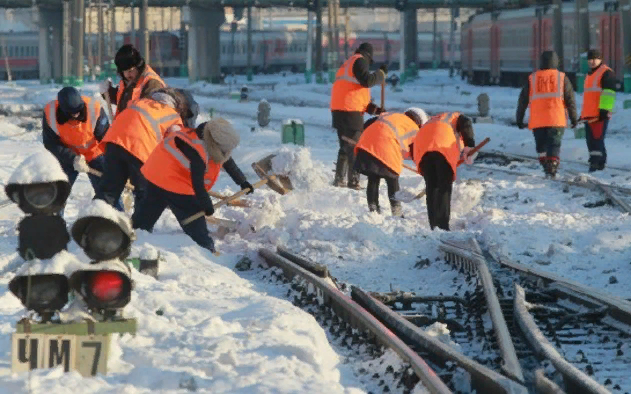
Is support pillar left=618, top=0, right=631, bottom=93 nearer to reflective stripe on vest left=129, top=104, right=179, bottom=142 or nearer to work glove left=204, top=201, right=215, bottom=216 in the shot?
reflective stripe on vest left=129, top=104, right=179, bottom=142

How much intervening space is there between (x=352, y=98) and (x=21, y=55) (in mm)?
79213

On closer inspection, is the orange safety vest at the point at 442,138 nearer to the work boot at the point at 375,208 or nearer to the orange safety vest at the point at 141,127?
the work boot at the point at 375,208

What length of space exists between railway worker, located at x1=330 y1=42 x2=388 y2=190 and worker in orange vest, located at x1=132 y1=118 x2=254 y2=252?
5395 mm

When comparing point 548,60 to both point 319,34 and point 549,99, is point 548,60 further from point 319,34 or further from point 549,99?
point 319,34

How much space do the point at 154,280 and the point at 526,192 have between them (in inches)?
340

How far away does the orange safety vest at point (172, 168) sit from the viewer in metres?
10.6

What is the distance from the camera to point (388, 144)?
14172 mm

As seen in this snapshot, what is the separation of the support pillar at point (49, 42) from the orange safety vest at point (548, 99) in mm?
61000

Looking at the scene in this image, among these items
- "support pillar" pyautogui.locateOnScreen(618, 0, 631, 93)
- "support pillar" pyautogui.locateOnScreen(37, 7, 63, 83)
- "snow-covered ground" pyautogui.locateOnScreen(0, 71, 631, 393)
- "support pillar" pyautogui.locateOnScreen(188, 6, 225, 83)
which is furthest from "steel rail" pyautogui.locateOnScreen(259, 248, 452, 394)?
"support pillar" pyautogui.locateOnScreen(37, 7, 63, 83)

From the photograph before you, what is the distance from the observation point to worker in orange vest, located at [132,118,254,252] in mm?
10375

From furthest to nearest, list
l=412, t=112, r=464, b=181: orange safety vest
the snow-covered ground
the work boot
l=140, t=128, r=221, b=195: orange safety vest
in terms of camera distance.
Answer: the work boot < l=412, t=112, r=464, b=181: orange safety vest < l=140, t=128, r=221, b=195: orange safety vest < the snow-covered ground

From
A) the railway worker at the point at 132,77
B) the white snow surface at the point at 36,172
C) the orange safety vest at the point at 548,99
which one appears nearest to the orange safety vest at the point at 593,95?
the orange safety vest at the point at 548,99

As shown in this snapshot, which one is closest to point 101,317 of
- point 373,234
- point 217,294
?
point 217,294

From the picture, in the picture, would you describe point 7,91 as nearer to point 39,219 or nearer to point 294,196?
point 294,196
